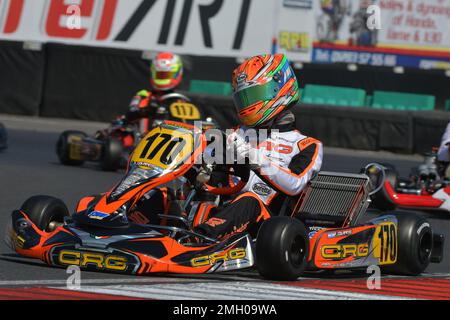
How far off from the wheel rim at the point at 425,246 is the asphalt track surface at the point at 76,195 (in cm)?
14

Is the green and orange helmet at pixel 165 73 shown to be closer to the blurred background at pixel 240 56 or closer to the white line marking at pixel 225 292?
the blurred background at pixel 240 56

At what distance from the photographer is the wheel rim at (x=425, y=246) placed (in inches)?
264

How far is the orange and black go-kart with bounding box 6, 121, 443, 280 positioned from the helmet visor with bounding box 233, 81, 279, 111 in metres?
0.37

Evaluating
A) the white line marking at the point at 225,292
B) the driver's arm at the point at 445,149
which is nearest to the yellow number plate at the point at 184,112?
the driver's arm at the point at 445,149

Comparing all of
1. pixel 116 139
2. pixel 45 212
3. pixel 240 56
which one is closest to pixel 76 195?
pixel 116 139

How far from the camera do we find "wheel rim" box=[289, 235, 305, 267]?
6098 millimetres

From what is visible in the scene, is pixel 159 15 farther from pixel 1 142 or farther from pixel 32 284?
pixel 32 284

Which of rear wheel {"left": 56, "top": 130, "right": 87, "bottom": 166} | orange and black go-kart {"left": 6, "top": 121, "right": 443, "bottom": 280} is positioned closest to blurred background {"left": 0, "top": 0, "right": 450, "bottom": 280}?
rear wheel {"left": 56, "top": 130, "right": 87, "bottom": 166}

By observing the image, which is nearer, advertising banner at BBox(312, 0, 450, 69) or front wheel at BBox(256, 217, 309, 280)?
front wheel at BBox(256, 217, 309, 280)

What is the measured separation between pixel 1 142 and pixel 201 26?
314 inches

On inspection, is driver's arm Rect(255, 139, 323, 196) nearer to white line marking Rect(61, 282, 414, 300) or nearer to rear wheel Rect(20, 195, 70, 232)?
white line marking Rect(61, 282, 414, 300)
